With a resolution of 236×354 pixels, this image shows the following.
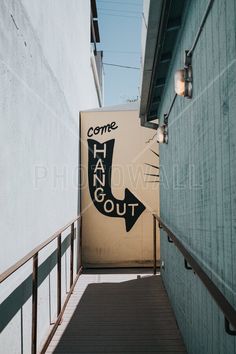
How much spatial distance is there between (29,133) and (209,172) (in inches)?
62.1

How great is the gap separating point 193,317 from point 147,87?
119 inches

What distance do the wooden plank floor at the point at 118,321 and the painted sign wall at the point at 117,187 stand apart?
4.90 feet

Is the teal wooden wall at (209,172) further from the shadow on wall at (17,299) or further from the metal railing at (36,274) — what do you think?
the shadow on wall at (17,299)

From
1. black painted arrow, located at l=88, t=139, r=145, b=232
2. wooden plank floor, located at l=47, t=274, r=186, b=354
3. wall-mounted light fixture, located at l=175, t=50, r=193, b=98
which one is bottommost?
wooden plank floor, located at l=47, t=274, r=186, b=354

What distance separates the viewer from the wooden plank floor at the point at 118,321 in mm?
3264

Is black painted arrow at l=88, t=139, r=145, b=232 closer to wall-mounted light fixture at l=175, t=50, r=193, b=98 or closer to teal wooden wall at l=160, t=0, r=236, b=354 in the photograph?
teal wooden wall at l=160, t=0, r=236, b=354

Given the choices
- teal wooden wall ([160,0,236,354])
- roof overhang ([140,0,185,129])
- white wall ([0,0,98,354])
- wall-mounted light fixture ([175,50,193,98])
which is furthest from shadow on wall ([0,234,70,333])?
roof overhang ([140,0,185,129])

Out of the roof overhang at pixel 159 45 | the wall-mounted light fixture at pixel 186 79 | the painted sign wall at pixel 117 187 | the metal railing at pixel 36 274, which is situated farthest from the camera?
the painted sign wall at pixel 117 187

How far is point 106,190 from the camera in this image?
7.07 metres

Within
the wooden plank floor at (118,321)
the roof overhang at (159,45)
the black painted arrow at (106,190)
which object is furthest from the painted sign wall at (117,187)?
the roof overhang at (159,45)

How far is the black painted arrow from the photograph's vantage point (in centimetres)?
701

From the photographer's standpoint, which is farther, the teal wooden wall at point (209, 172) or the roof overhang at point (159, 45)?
the roof overhang at point (159, 45)

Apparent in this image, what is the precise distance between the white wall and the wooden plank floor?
0.46 meters

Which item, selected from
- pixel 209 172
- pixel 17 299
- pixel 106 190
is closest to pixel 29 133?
pixel 17 299
